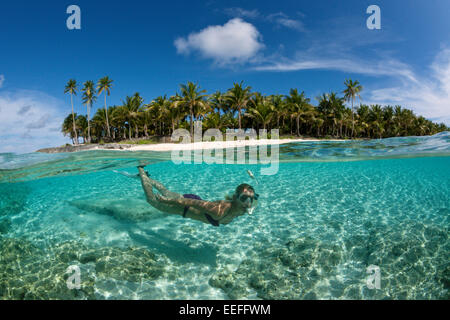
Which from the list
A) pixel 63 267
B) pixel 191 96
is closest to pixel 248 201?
pixel 63 267

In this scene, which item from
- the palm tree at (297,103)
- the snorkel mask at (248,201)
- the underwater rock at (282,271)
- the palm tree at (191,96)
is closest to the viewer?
the snorkel mask at (248,201)

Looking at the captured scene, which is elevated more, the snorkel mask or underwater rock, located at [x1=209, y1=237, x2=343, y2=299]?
the snorkel mask

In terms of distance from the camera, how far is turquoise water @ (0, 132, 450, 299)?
5.38 metres

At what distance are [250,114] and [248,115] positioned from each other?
812mm

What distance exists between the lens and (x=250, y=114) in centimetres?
4428

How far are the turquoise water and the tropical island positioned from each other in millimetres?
28245

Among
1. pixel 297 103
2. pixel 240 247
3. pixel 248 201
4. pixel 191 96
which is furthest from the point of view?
pixel 297 103

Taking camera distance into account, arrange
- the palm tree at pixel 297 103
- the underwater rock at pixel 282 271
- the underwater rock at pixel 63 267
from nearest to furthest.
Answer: the underwater rock at pixel 63 267 → the underwater rock at pixel 282 271 → the palm tree at pixel 297 103

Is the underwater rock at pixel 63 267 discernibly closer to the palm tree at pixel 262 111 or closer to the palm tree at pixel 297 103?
the palm tree at pixel 262 111

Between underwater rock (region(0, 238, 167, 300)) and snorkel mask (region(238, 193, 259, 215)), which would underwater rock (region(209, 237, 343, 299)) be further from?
snorkel mask (region(238, 193, 259, 215))

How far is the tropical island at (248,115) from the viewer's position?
42094 millimetres

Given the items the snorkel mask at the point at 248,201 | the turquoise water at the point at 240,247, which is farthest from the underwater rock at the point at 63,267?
the snorkel mask at the point at 248,201

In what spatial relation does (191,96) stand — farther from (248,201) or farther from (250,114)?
(248,201)

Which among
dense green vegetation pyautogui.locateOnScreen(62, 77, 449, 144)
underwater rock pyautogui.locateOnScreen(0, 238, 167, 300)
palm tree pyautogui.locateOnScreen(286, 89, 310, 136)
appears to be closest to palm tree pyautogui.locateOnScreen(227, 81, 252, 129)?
dense green vegetation pyautogui.locateOnScreen(62, 77, 449, 144)
